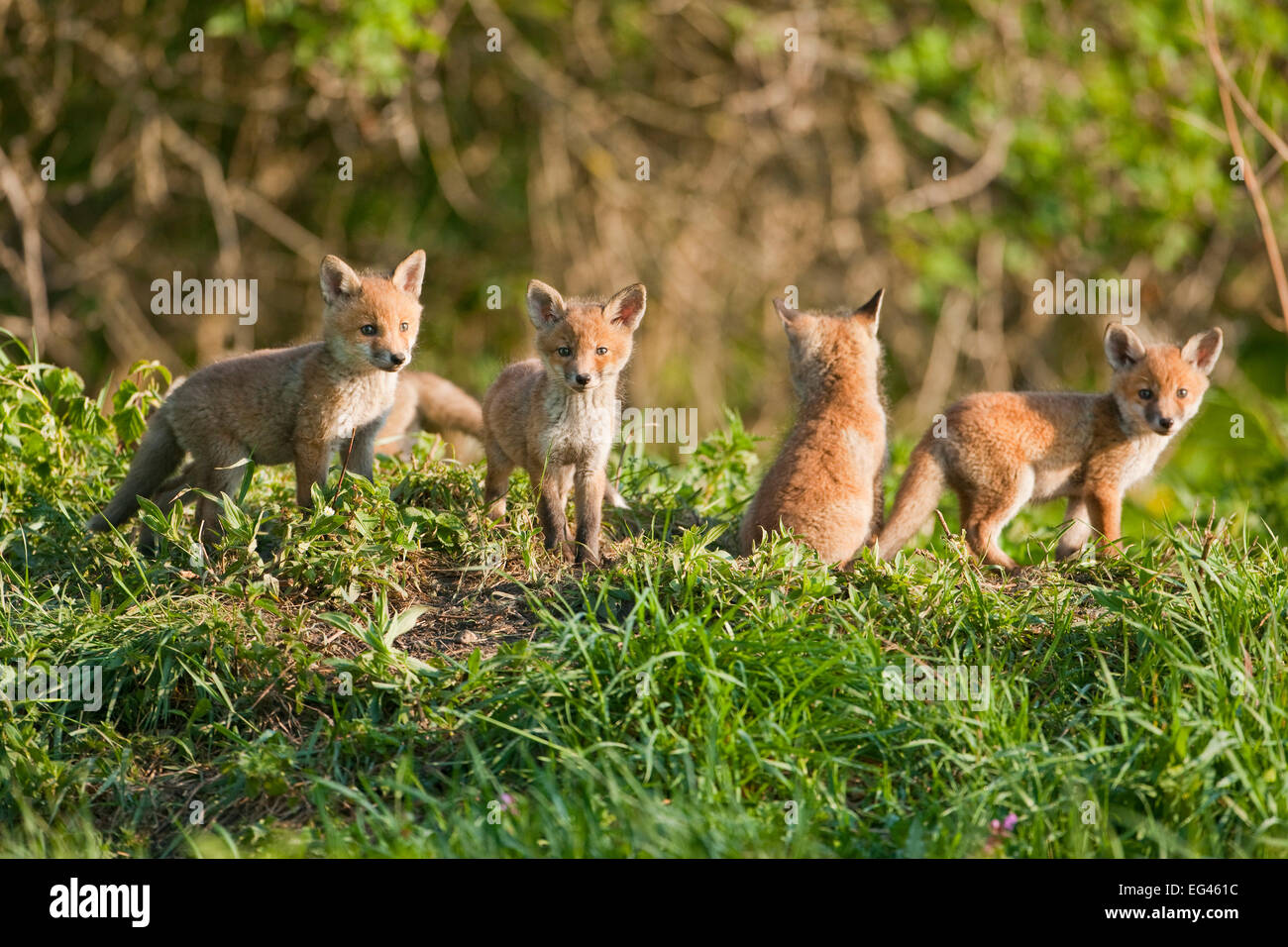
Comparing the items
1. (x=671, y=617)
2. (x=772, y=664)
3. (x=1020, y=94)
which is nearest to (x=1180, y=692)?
(x=772, y=664)

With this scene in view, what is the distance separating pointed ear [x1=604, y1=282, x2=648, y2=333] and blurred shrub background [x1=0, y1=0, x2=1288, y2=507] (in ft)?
18.2

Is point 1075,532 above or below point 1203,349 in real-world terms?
below

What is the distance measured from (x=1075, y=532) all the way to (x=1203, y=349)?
1107mm

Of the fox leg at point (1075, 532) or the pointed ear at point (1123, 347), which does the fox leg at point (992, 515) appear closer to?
the fox leg at point (1075, 532)

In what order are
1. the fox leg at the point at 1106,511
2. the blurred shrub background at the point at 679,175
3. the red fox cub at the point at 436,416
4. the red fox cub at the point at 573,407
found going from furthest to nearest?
the blurred shrub background at the point at 679,175 → the red fox cub at the point at 436,416 → the fox leg at the point at 1106,511 → the red fox cub at the point at 573,407

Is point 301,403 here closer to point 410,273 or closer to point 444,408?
point 410,273

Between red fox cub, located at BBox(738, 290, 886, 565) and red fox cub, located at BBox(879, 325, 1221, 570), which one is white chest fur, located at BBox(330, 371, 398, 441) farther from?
red fox cub, located at BBox(879, 325, 1221, 570)

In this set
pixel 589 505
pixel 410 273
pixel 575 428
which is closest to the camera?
pixel 575 428

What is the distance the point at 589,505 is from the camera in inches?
219

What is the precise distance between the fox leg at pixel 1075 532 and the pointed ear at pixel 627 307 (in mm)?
2368

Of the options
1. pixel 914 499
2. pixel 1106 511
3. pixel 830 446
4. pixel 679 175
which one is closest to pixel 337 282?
pixel 830 446

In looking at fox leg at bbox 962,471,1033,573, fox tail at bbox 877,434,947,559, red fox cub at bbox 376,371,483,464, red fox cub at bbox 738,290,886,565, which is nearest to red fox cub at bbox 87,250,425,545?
red fox cub at bbox 376,371,483,464

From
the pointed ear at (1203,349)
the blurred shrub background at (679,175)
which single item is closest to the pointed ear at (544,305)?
the pointed ear at (1203,349)

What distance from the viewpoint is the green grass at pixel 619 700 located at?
3.97 meters
